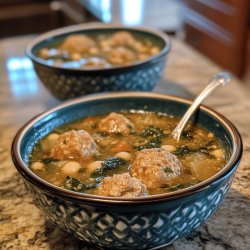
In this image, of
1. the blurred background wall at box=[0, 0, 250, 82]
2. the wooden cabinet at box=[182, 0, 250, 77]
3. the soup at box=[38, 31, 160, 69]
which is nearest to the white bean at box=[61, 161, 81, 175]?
the soup at box=[38, 31, 160, 69]

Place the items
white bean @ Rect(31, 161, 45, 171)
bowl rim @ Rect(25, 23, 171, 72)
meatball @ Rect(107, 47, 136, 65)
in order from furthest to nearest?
meatball @ Rect(107, 47, 136, 65), bowl rim @ Rect(25, 23, 171, 72), white bean @ Rect(31, 161, 45, 171)

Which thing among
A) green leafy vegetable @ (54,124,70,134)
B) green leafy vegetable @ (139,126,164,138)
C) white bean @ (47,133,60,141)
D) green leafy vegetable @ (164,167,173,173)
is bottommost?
green leafy vegetable @ (54,124,70,134)

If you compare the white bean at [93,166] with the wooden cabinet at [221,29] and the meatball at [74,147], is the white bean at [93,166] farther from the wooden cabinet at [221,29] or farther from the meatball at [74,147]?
the wooden cabinet at [221,29]

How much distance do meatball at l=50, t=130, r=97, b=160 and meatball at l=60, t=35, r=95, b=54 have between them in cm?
69

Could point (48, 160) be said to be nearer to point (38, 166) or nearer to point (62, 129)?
point (38, 166)

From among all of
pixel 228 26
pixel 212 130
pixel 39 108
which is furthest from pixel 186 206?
pixel 228 26

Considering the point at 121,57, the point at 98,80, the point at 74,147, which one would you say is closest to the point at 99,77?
the point at 98,80

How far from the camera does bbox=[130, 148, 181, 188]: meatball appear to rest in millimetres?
960

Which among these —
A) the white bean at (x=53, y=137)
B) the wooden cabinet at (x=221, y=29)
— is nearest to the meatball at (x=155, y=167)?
the white bean at (x=53, y=137)

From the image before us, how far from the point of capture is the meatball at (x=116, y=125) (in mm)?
1199

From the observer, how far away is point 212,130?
3.81ft

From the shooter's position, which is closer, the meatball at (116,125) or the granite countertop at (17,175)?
the granite countertop at (17,175)

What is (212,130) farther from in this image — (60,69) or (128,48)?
(128,48)

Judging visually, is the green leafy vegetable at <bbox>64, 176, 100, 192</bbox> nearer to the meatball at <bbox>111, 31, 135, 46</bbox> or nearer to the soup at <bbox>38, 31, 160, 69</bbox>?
the soup at <bbox>38, 31, 160, 69</bbox>
